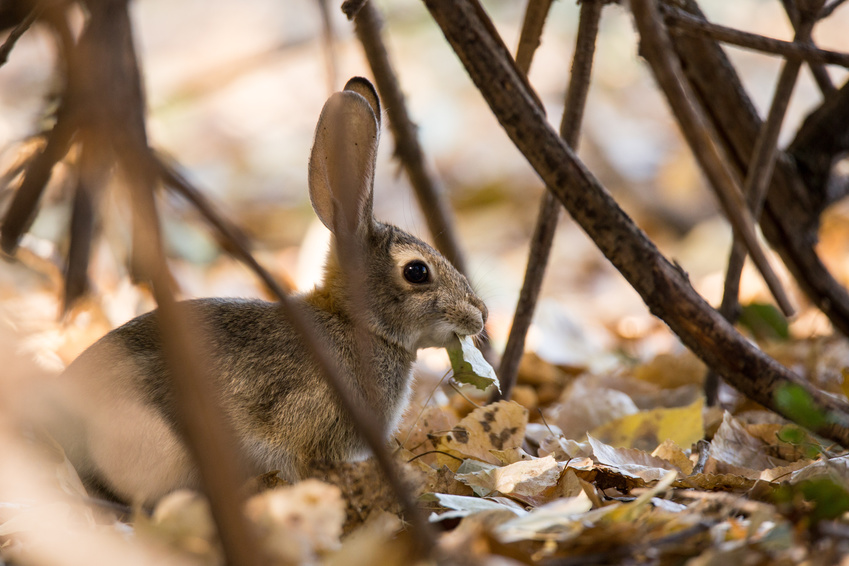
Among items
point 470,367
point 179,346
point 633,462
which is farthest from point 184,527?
point 633,462

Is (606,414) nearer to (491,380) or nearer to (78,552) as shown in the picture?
(491,380)

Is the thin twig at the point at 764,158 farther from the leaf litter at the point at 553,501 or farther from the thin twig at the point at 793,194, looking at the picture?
the leaf litter at the point at 553,501

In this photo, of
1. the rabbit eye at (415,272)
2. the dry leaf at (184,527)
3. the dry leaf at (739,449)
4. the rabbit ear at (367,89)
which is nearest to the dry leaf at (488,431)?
the rabbit eye at (415,272)

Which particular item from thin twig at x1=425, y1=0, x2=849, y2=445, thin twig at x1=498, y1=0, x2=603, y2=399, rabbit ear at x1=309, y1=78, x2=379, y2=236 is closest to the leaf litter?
thin twig at x1=425, y1=0, x2=849, y2=445

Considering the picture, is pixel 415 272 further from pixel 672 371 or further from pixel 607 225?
pixel 672 371

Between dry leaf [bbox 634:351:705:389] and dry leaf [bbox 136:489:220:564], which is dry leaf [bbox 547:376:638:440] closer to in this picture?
dry leaf [bbox 634:351:705:389]

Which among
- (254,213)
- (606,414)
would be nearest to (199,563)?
(606,414)

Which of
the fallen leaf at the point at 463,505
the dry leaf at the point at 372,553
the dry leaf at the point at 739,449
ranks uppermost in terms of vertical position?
the dry leaf at the point at 372,553
